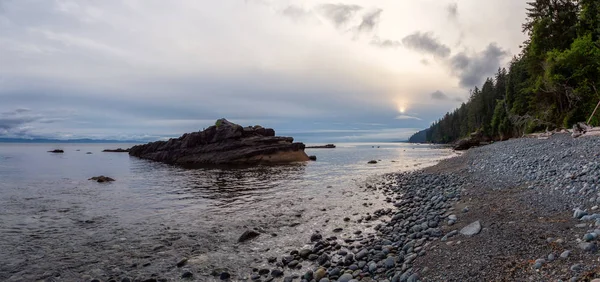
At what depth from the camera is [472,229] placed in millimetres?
7062

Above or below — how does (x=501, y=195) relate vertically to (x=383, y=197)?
above

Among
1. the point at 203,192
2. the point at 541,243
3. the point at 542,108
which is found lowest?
the point at 203,192

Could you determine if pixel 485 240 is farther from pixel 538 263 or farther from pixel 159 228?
pixel 159 228

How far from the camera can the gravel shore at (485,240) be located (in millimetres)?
4898

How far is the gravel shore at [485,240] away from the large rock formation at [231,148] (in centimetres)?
4384

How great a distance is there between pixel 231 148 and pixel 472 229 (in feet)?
170

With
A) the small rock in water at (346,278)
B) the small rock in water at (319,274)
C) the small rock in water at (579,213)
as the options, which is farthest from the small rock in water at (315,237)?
the small rock in water at (579,213)

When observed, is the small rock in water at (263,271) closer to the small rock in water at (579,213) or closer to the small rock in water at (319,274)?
the small rock in water at (319,274)

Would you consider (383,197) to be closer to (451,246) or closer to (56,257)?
(451,246)

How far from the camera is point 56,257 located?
29.2ft

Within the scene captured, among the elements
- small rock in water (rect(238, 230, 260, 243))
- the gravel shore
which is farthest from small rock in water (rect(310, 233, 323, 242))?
small rock in water (rect(238, 230, 260, 243))

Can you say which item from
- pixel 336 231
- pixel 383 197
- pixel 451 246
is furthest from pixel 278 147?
pixel 451 246

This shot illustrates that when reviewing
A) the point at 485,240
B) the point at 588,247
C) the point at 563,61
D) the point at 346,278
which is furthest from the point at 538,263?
the point at 563,61

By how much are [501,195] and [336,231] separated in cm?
595
